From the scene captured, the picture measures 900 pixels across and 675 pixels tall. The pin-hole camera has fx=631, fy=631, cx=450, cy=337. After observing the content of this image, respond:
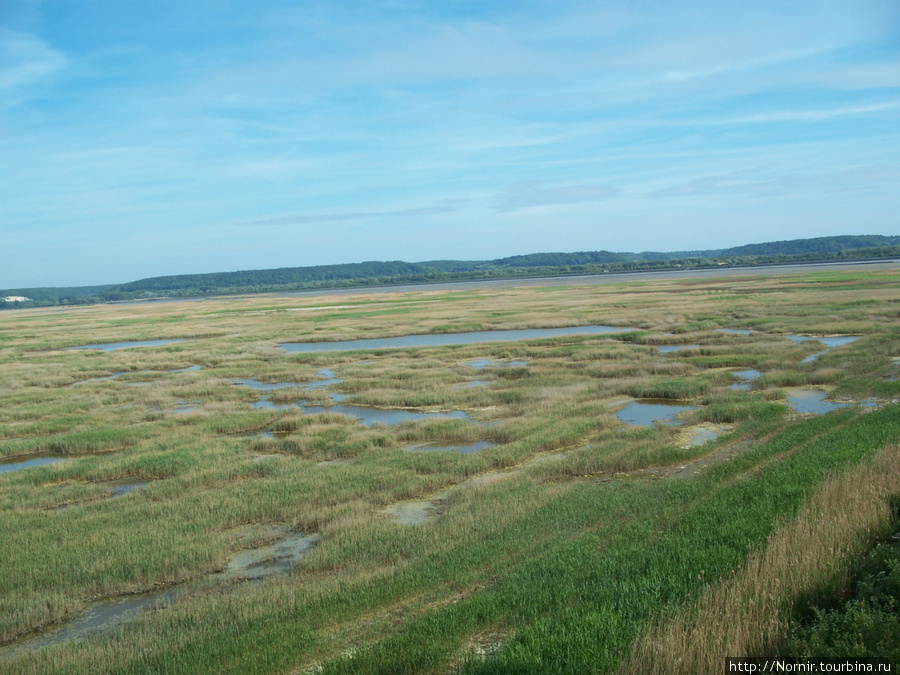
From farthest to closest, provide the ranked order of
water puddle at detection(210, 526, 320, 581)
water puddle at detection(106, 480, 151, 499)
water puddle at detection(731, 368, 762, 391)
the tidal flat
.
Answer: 1. water puddle at detection(731, 368, 762, 391)
2. water puddle at detection(106, 480, 151, 499)
3. water puddle at detection(210, 526, 320, 581)
4. the tidal flat

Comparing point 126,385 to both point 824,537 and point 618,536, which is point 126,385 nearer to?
point 618,536

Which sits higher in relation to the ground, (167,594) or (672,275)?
(672,275)

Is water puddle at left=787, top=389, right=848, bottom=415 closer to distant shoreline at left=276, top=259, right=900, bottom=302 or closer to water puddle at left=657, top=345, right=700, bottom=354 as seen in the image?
water puddle at left=657, top=345, right=700, bottom=354

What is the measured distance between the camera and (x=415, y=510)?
44.7 ft

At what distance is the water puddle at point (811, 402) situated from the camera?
19.5 m

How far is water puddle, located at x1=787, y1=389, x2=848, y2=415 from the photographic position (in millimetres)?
19531

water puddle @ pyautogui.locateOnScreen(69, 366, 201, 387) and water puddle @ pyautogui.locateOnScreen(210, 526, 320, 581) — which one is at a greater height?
water puddle @ pyautogui.locateOnScreen(69, 366, 201, 387)

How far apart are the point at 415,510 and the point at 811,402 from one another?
48.1ft

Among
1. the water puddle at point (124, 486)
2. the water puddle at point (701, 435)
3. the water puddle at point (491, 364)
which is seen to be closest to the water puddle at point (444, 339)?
the water puddle at point (491, 364)

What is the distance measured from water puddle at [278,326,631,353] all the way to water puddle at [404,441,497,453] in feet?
76.9

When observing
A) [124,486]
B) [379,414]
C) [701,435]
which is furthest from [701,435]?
[124,486]

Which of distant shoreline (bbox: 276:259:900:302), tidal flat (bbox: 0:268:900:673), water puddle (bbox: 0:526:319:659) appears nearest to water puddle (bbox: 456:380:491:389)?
tidal flat (bbox: 0:268:900:673)

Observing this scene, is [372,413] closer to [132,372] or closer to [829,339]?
[132,372]

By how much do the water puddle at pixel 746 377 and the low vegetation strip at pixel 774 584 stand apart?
613 inches
